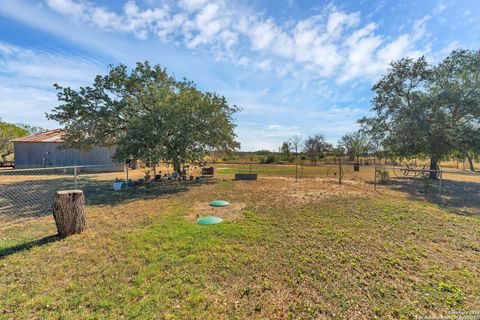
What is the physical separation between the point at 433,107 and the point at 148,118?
19.0 metres

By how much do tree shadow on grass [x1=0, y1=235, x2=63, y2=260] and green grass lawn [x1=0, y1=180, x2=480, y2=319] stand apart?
2cm

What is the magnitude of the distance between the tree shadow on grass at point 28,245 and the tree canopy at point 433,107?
19.9m

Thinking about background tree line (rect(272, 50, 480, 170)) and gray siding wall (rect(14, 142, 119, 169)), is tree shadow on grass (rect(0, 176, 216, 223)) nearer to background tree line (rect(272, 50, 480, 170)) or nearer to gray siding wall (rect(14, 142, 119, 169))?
gray siding wall (rect(14, 142, 119, 169))

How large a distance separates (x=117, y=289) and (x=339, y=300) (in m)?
2.96

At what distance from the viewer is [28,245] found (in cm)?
438

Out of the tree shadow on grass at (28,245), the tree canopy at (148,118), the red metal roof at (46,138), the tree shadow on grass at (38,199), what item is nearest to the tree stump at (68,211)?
the tree shadow on grass at (28,245)

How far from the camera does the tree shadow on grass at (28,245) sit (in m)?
4.04

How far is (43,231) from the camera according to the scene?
5.13 metres

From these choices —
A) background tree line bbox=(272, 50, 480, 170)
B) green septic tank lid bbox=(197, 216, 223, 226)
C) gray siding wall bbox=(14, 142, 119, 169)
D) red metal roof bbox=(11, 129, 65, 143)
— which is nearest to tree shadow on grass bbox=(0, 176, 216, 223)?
green septic tank lid bbox=(197, 216, 223, 226)

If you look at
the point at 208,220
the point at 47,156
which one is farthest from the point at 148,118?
the point at 47,156

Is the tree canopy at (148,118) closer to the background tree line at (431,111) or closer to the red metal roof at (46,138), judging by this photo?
the red metal roof at (46,138)

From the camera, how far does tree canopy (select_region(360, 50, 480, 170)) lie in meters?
14.5

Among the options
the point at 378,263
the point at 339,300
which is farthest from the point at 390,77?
the point at 339,300

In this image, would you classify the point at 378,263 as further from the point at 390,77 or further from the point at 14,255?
the point at 390,77
